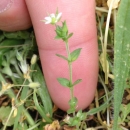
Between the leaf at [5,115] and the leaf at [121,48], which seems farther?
the leaf at [5,115]

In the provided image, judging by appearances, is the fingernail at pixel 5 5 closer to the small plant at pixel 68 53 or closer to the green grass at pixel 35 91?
the green grass at pixel 35 91

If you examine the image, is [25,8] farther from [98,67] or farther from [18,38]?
[98,67]

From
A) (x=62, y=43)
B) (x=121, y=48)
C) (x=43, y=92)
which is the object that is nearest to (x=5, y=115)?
(x=43, y=92)

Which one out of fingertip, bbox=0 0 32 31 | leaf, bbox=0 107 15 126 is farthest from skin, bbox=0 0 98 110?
leaf, bbox=0 107 15 126

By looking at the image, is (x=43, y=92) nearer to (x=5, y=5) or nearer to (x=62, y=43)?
(x=62, y=43)

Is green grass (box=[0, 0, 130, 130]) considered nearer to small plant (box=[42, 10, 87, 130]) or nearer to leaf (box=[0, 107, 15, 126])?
leaf (box=[0, 107, 15, 126])

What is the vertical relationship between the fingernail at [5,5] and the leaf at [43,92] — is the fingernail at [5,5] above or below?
above

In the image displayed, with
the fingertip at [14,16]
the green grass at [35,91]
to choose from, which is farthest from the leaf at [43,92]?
the fingertip at [14,16]
